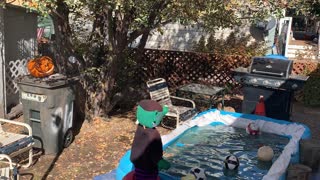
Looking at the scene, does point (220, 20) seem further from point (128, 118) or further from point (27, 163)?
point (27, 163)

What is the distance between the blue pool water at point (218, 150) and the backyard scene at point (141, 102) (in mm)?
21

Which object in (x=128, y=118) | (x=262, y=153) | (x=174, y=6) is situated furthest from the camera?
(x=128, y=118)

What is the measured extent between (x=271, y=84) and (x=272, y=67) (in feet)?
1.35

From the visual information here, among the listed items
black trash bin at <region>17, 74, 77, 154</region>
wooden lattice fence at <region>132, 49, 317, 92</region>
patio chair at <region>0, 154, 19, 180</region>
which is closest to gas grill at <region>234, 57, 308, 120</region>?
wooden lattice fence at <region>132, 49, 317, 92</region>

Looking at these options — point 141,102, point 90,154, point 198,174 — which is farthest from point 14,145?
point 198,174

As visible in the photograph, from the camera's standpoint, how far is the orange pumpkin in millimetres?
6285

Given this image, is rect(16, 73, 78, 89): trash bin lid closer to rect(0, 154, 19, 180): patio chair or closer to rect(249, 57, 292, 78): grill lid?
rect(0, 154, 19, 180): patio chair

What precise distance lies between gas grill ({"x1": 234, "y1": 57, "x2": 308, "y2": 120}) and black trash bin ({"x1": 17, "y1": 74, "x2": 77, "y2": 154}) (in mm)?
4265

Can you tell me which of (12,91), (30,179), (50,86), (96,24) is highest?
(96,24)

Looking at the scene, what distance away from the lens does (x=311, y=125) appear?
8961mm

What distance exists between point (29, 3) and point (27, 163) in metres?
2.51

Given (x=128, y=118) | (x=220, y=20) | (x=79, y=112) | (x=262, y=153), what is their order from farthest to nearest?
(x=128, y=118) → (x=79, y=112) → (x=220, y=20) → (x=262, y=153)

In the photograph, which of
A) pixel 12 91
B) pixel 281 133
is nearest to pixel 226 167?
pixel 281 133

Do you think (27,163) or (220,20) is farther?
(220,20)
